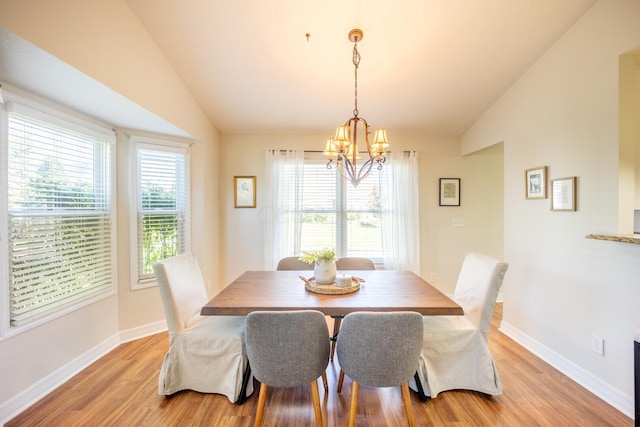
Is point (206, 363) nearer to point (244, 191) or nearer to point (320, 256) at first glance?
point (320, 256)

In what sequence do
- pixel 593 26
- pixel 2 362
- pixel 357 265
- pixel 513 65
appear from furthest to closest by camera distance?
pixel 357 265 < pixel 513 65 < pixel 593 26 < pixel 2 362

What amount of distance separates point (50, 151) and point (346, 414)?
2.84 m

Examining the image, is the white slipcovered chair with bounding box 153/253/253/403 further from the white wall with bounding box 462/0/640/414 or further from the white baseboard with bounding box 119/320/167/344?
the white wall with bounding box 462/0/640/414

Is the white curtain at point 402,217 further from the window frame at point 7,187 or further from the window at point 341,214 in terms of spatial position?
the window frame at point 7,187

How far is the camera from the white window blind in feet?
8.93

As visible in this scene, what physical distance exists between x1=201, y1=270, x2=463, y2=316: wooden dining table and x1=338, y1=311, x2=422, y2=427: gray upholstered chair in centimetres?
23

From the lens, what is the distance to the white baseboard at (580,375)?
169 centimetres

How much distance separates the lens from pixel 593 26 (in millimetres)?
1906

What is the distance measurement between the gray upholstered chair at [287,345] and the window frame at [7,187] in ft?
5.45

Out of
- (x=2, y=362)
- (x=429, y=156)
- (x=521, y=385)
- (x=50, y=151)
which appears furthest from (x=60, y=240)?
(x=429, y=156)

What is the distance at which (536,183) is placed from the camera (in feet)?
7.97

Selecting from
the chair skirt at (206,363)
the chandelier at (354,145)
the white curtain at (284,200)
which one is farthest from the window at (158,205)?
the chandelier at (354,145)

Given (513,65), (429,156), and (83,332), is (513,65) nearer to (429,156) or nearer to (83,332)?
(429,156)

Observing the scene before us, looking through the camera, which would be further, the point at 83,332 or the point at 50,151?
the point at 83,332
